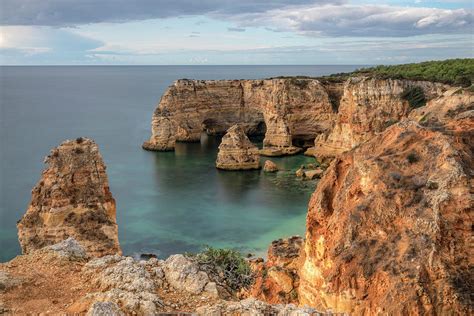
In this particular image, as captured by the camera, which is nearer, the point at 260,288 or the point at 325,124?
the point at 260,288

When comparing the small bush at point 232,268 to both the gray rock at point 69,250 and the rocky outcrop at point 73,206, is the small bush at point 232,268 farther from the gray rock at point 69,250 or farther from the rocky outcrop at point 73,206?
the rocky outcrop at point 73,206

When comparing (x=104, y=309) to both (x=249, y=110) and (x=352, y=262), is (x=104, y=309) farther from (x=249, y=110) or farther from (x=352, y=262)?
(x=249, y=110)

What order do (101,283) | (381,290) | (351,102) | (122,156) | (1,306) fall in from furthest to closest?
(122,156) → (351,102) → (381,290) → (101,283) → (1,306)

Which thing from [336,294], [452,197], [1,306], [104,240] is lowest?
[104,240]

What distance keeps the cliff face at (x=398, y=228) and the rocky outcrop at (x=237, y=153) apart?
135 ft

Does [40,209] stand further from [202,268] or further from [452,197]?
[452,197]

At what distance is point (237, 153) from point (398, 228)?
44.7m

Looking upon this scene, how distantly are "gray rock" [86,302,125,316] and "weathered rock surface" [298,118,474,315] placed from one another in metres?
5.28

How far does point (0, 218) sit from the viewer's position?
37.2 metres

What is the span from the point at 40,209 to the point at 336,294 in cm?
1608

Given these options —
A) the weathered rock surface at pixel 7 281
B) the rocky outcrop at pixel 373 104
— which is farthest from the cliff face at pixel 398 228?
the rocky outcrop at pixel 373 104

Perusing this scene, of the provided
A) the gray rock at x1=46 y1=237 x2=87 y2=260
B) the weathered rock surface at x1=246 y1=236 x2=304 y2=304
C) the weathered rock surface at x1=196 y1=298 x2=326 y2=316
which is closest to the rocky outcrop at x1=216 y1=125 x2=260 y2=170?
the weathered rock surface at x1=246 y1=236 x2=304 y2=304

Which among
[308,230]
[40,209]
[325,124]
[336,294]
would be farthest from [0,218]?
[325,124]

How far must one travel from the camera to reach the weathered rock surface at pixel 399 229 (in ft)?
32.5
